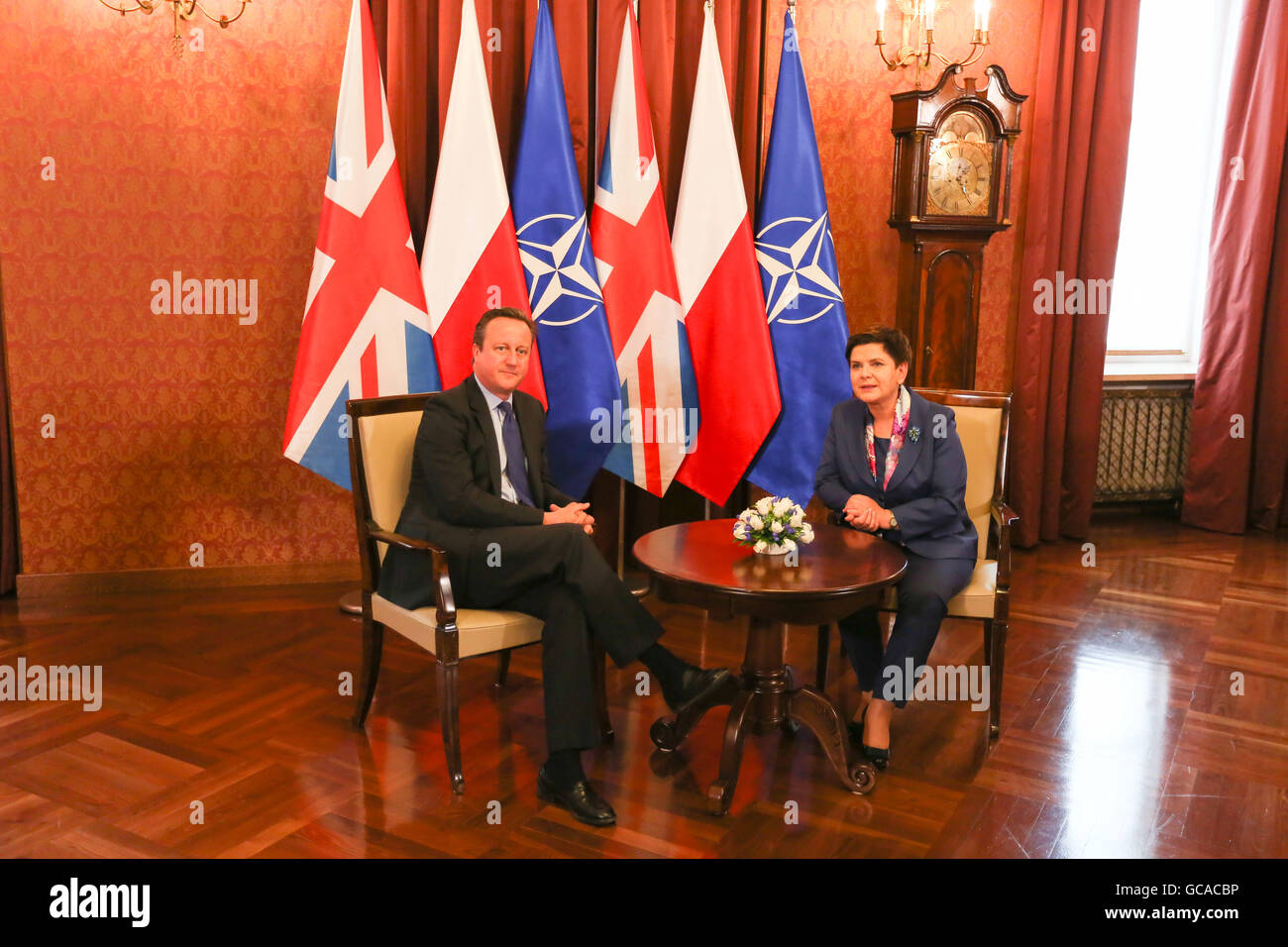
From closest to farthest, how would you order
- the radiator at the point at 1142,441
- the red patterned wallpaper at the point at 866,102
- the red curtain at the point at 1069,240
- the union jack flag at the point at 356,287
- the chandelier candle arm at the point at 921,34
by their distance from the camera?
the union jack flag at the point at 356,287 → the chandelier candle arm at the point at 921,34 → the red patterned wallpaper at the point at 866,102 → the red curtain at the point at 1069,240 → the radiator at the point at 1142,441

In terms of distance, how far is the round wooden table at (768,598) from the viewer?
258 centimetres

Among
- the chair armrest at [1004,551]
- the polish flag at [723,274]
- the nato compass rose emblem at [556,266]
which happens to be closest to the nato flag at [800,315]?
the polish flag at [723,274]

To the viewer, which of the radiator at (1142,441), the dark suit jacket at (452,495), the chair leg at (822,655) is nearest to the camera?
the dark suit jacket at (452,495)

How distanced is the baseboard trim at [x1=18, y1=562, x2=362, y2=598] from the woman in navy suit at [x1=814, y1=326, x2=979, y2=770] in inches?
89.6

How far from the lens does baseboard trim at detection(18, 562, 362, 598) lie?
4227 mm

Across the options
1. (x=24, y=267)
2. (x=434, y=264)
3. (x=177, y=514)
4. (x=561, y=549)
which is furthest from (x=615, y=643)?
(x=24, y=267)

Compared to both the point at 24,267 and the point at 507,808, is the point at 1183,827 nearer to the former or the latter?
the point at 507,808

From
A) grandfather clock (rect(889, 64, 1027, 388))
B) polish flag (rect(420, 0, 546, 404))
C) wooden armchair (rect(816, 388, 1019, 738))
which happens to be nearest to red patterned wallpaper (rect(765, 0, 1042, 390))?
grandfather clock (rect(889, 64, 1027, 388))

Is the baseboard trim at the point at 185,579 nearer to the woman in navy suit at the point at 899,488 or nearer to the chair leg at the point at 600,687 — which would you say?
the chair leg at the point at 600,687

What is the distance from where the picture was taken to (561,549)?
110 inches

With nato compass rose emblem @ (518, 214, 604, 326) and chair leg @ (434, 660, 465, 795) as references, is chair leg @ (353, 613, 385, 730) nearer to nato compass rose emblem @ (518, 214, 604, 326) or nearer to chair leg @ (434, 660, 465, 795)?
chair leg @ (434, 660, 465, 795)

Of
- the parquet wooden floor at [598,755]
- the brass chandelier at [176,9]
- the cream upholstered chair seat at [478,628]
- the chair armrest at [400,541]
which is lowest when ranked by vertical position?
the parquet wooden floor at [598,755]

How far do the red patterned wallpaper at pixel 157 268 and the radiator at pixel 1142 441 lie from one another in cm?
389

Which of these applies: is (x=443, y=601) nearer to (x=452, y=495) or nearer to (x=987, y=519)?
(x=452, y=495)
